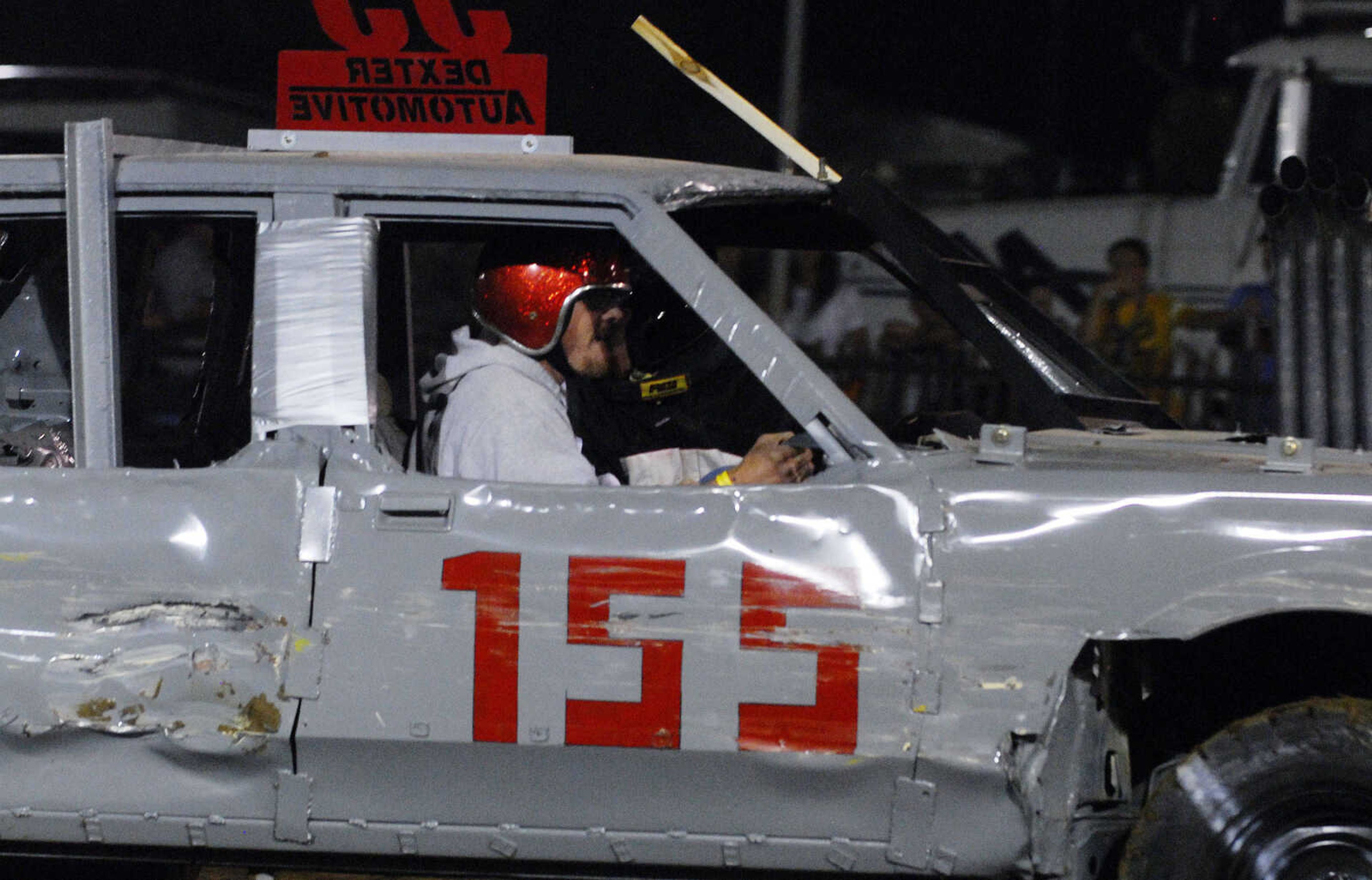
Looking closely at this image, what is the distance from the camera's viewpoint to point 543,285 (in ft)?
10.9

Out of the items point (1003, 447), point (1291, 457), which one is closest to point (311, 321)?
point (1003, 447)

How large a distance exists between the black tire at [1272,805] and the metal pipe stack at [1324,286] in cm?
90

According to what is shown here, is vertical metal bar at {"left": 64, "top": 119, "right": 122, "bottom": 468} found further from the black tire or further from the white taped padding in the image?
the black tire

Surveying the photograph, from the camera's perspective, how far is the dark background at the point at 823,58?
Answer: 539cm

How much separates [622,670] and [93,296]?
121 cm

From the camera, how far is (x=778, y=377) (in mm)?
2822

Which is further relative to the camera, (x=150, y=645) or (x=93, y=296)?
(x=93, y=296)

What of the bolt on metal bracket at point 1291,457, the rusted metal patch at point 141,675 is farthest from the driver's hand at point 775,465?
the rusted metal patch at point 141,675

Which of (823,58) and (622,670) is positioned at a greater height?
(823,58)

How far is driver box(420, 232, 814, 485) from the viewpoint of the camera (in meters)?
3.06

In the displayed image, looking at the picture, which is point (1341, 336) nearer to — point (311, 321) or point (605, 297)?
point (605, 297)

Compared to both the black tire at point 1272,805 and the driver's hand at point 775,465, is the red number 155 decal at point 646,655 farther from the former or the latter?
the black tire at point 1272,805

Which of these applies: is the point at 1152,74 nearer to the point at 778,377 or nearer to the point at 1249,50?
the point at 1249,50

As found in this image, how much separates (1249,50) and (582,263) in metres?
8.03
